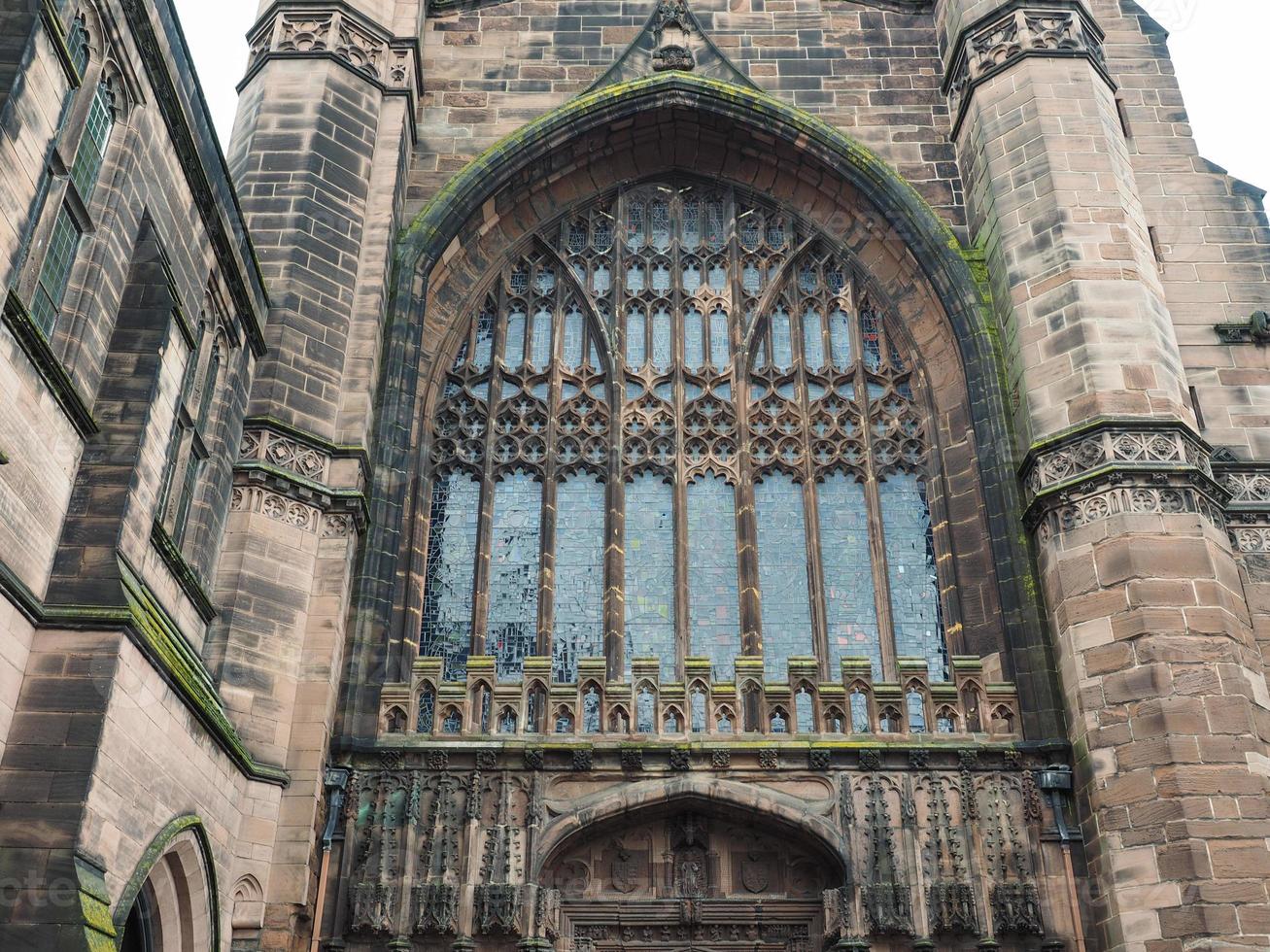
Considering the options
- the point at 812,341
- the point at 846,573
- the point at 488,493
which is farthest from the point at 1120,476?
the point at 488,493

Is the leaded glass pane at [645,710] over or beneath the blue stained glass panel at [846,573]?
beneath

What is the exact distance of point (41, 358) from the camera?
799cm

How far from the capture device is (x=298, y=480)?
1226 centimetres

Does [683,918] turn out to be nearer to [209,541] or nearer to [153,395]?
[209,541]

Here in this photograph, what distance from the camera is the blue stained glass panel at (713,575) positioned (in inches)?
546

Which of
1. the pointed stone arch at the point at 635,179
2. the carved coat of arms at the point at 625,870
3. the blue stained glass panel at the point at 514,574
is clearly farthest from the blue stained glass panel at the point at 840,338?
the carved coat of arms at the point at 625,870

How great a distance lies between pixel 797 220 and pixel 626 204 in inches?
81.5

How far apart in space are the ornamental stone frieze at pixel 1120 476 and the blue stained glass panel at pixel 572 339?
5.31 metres

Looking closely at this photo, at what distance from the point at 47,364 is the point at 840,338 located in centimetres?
979

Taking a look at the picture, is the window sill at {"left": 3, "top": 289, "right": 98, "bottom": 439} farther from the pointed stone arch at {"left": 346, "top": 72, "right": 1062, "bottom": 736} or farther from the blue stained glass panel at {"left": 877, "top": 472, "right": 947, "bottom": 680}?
the blue stained glass panel at {"left": 877, "top": 472, "right": 947, "bottom": 680}

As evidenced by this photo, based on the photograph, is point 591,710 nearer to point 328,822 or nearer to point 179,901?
point 328,822

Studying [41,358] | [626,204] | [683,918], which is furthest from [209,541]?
[626,204]

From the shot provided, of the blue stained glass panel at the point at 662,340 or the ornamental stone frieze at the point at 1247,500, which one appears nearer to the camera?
the ornamental stone frieze at the point at 1247,500

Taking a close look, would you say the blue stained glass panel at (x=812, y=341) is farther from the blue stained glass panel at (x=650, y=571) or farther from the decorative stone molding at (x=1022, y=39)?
the decorative stone molding at (x=1022, y=39)
